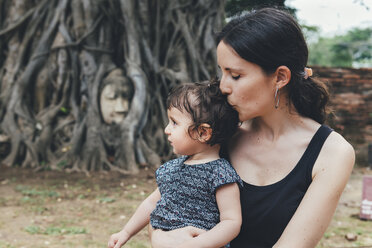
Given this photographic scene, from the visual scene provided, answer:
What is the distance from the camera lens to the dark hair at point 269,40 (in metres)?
1.67

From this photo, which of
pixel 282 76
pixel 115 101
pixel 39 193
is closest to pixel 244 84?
pixel 282 76

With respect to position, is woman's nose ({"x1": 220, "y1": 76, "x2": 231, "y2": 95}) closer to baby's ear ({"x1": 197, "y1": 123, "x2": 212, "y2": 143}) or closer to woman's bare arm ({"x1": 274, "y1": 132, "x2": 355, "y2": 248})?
baby's ear ({"x1": 197, "y1": 123, "x2": 212, "y2": 143})

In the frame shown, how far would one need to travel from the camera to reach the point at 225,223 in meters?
1.74

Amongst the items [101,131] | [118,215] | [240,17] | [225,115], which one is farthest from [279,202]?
[101,131]

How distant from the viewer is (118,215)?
15.3 feet

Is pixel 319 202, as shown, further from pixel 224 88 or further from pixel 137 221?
pixel 137 221

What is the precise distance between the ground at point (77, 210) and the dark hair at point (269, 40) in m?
2.51

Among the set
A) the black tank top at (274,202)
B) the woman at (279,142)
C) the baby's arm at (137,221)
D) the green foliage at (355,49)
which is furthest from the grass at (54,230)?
the green foliage at (355,49)

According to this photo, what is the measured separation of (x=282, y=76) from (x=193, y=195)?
0.57 metres

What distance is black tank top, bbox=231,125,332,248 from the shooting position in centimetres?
176

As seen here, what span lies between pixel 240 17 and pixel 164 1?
565 centimetres

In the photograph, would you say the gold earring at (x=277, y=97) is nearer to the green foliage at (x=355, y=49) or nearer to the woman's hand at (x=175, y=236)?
the woman's hand at (x=175, y=236)

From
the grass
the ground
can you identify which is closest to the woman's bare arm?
the ground

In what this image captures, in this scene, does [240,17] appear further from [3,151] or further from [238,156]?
[3,151]
